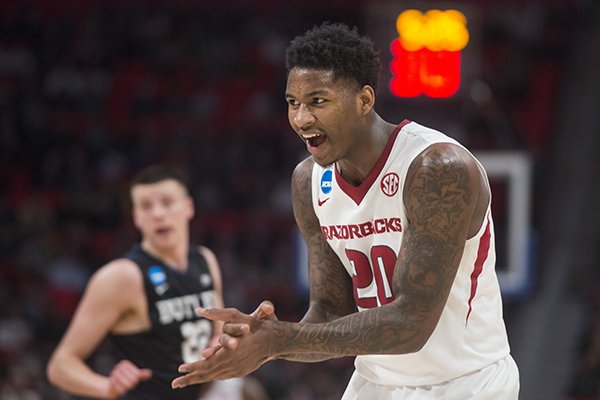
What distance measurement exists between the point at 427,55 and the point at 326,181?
6552mm

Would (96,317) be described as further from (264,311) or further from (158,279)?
Result: (264,311)

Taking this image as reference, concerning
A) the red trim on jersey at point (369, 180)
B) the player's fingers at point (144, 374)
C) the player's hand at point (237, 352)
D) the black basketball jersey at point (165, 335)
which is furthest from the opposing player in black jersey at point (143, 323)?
the player's hand at point (237, 352)

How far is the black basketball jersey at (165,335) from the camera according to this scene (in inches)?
189

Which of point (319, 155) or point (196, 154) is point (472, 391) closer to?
point (319, 155)

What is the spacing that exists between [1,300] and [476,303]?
27.0ft

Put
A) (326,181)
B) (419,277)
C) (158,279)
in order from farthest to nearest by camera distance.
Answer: (158,279) < (326,181) < (419,277)

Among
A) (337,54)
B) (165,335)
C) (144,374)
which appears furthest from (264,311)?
(165,335)

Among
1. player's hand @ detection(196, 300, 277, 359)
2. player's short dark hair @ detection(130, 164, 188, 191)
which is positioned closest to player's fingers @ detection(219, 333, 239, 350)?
player's hand @ detection(196, 300, 277, 359)

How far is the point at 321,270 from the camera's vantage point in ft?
11.9

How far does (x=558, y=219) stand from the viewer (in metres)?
13.0

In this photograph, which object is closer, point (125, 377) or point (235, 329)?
point (235, 329)

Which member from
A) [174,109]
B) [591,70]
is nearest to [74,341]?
[174,109]

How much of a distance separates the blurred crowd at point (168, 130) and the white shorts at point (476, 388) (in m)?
6.78

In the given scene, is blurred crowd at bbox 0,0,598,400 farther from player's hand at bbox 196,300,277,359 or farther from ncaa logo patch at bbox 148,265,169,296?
player's hand at bbox 196,300,277,359
